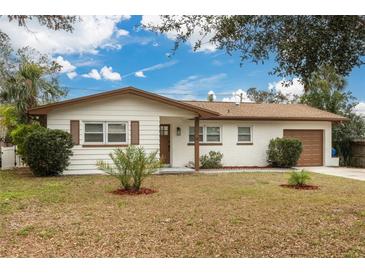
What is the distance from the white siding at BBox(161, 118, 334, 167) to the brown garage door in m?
0.26

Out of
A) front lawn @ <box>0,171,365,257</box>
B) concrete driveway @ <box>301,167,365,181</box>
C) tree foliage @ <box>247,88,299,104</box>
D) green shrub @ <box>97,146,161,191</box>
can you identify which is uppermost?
tree foliage @ <box>247,88,299,104</box>

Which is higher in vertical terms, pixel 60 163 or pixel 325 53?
pixel 325 53

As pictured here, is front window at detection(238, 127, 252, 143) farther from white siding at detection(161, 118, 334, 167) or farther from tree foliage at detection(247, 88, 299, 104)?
tree foliage at detection(247, 88, 299, 104)

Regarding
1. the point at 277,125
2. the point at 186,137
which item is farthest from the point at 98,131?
the point at 277,125

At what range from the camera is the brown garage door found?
17.2 m

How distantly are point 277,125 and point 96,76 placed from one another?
9.35 meters

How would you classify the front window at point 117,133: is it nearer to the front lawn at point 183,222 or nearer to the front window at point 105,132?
the front window at point 105,132

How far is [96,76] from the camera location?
11.3 metres

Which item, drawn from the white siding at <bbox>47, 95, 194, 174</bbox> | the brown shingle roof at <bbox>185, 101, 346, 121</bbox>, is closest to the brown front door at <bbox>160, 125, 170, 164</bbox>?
the white siding at <bbox>47, 95, 194, 174</bbox>

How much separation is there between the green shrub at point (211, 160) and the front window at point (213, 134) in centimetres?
63

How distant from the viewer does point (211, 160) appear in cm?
1571

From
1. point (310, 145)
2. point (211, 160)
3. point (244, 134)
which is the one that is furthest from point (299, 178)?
point (310, 145)

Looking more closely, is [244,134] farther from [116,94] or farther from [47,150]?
[47,150]

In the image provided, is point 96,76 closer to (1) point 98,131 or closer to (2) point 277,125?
(1) point 98,131
